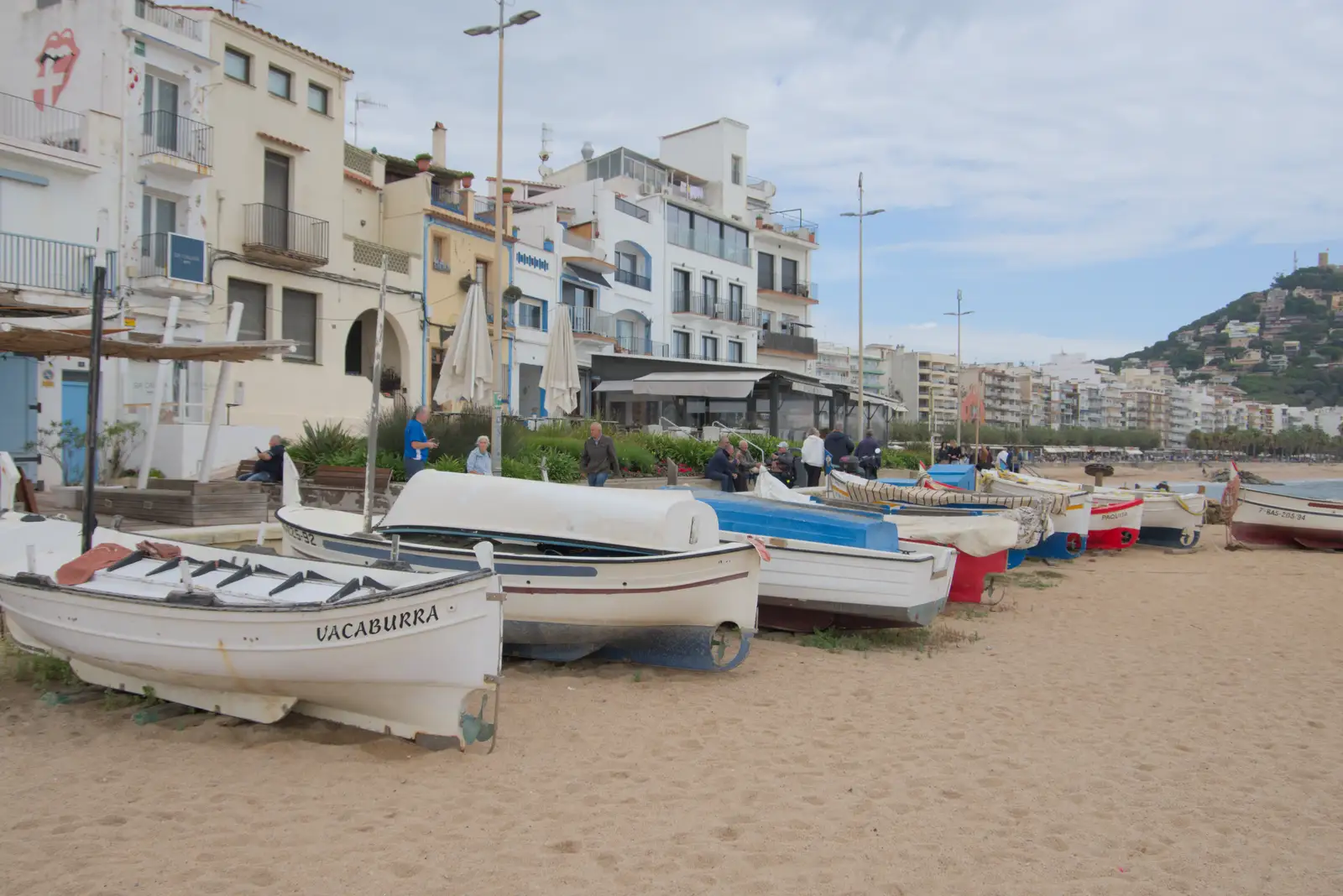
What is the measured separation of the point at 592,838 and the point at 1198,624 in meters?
8.97

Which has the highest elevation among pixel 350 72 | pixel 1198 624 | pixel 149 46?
pixel 350 72

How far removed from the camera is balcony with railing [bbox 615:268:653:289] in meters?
35.7

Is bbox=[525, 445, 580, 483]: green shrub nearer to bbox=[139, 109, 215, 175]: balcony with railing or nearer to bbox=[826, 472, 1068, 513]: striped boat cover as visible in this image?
bbox=[826, 472, 1068, 513]: striped boat cover

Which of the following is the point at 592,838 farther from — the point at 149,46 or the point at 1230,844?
the point at 149,46

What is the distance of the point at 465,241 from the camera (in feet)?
85.9

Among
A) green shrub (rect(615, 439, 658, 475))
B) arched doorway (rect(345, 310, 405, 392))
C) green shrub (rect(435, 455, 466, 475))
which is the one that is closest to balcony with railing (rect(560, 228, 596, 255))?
arched doorway (rect(345, 310, 405, 392))

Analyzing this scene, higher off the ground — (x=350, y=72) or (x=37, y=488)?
(x=350, y=72)

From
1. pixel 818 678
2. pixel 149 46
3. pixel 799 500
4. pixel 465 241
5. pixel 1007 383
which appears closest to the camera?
pixel 818 678

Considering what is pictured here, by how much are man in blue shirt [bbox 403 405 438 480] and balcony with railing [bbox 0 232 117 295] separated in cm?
802

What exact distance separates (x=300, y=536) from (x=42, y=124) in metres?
14.2

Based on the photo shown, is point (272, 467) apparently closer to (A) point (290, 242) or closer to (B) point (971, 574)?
(B) point (971, 574)

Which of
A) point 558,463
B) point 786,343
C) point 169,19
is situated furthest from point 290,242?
point 786,343

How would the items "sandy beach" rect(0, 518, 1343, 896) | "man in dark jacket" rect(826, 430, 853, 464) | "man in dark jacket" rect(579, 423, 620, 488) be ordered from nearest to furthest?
"sandy beach" rect(0, 518, 1343, 896)
"man in dark jacket" rect(579, 423, 620, 488)
"man in dark jacket" rect(826, 430, 853, 464)

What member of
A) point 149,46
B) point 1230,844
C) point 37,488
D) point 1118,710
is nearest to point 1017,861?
point 1230,844
